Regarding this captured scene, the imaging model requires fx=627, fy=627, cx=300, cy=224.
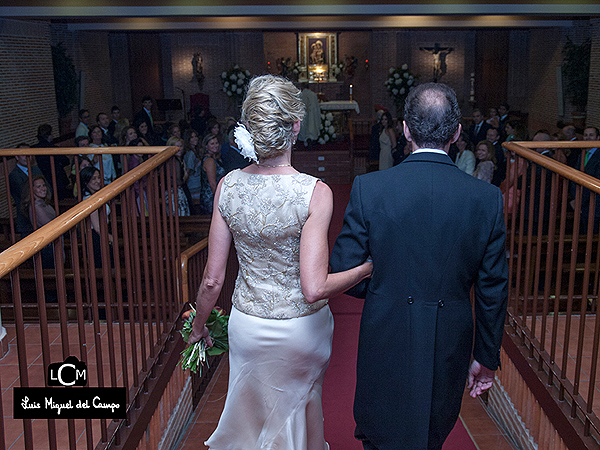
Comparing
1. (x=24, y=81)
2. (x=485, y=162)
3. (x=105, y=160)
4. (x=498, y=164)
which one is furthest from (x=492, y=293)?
(x=24, y=81)

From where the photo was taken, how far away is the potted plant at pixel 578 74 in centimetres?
1360

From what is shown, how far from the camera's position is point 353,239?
195 centimetres

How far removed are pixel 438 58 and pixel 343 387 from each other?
57.9ft

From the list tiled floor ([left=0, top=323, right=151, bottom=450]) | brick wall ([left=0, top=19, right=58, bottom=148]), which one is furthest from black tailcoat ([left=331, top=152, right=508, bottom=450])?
brick wall ([left=0, top=19, right=58, bottom=148])

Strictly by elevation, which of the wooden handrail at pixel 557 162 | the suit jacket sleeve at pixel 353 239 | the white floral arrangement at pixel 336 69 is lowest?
the suit jacket sleeve at pixel 353 239

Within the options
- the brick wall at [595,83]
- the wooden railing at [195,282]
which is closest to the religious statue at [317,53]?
the brick wall at [595,83]

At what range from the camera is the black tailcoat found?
1.90 metres

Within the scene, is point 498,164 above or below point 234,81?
below

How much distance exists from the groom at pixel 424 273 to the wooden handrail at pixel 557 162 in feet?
2.39

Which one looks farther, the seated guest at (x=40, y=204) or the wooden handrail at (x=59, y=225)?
the seated guest at (x=40, y=204)

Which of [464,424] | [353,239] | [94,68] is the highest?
[94,68]

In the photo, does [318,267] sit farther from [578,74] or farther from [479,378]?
[578,74]

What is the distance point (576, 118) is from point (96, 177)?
1180 centimetres
